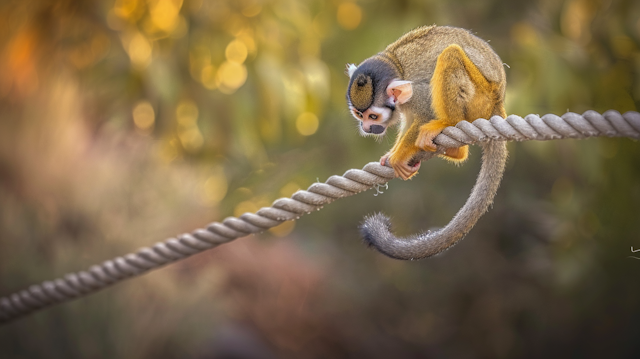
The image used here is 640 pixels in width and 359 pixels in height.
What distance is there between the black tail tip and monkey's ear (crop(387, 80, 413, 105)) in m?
0.40

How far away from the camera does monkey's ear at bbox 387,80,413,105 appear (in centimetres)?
161

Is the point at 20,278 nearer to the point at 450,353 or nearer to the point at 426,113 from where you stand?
the point at 426,113

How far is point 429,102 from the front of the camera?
5.29 feet

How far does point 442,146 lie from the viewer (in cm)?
150

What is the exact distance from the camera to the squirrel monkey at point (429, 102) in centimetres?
148

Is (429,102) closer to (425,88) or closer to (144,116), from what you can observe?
(425,88)

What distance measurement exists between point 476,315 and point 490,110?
366 cm

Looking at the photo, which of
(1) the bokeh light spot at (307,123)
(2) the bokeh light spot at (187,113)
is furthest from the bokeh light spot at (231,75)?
(1) the bokeh light spot at (307,123)

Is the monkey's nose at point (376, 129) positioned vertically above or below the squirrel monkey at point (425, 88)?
below

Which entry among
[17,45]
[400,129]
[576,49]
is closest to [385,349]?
[576,49]

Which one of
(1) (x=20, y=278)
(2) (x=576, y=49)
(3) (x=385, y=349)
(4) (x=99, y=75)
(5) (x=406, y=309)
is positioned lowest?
(3) (x=385, y=349)

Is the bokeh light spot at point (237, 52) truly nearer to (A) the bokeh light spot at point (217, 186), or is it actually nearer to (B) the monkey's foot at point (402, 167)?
(A) the bokeh light spot at point (217, 186)

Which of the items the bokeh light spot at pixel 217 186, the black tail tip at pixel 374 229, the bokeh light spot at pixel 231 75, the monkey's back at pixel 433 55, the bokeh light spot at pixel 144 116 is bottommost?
the bokeh light spot at pixel 217 186

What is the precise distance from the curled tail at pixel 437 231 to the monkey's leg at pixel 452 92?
20 cm
